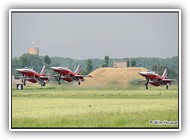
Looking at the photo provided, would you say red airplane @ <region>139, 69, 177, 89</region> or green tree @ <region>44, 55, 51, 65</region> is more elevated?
green tree @ <region>44, 55, 51, 65</region>

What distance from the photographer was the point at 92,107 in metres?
7.91

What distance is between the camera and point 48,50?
26.0 ft

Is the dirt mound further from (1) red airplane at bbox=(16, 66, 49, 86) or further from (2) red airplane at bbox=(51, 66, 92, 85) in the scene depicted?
(1) red airplane at bbox=(16, 66, 49, 86)

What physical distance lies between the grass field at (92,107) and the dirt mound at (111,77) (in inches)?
2.6

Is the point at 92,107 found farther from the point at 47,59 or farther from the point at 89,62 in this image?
the point at 47,59

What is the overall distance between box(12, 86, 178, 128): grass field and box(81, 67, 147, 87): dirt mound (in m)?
0.07

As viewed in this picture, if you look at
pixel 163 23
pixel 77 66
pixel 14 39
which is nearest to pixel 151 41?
A: pixel 163 23

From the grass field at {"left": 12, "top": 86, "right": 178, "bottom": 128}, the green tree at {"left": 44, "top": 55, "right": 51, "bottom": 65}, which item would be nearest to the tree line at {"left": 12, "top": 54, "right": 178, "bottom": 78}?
the green tree at {"left": 44, "top": 55, "right": 51, "bottom": 65}

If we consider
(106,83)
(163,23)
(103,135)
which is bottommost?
(103,135)

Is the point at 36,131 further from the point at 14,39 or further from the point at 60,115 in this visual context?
the point at 14,39

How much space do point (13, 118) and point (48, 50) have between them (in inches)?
32.5

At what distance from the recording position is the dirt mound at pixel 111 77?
313 inches

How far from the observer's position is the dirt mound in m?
7.96

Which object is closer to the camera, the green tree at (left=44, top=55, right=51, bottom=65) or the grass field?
the grass field
